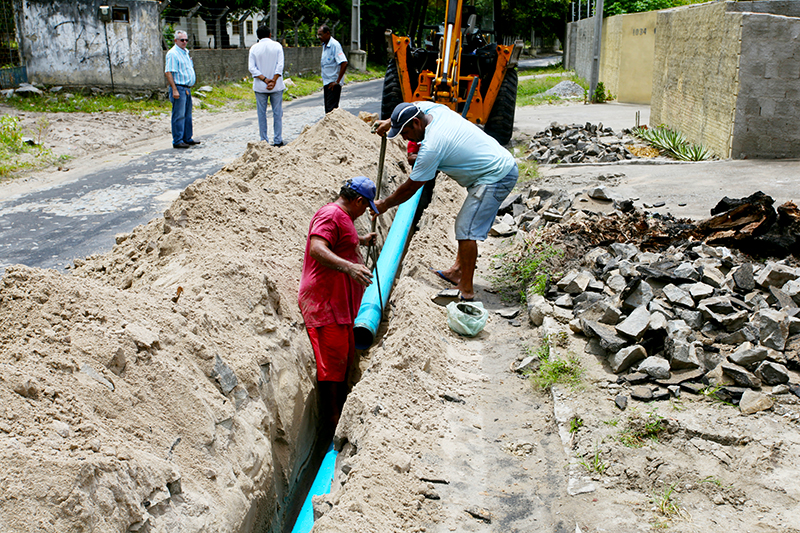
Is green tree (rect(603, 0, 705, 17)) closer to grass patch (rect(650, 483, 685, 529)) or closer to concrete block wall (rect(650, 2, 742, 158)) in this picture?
concrete block wall (rect(650, 2, 742, 158))

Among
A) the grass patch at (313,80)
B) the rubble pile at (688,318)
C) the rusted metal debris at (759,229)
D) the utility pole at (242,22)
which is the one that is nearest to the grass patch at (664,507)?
the rubble pile at (688,318)

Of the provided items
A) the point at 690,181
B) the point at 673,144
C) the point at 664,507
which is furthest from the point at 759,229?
the point at 673,144

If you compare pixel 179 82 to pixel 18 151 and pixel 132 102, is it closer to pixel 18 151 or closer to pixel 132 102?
pixel 18 151

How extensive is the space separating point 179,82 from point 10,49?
644cm

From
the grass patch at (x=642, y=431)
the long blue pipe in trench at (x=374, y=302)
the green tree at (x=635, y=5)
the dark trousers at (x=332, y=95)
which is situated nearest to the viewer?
the grass patch at (x=642, y=431)

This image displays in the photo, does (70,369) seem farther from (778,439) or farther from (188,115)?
(188,115)

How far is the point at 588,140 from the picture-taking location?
12203 mm

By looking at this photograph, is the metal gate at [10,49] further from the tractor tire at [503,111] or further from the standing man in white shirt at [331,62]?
the tractor tire at [503,111]

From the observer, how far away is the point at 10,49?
14.7m

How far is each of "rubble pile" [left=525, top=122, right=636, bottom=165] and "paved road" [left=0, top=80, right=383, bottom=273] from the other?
471cm

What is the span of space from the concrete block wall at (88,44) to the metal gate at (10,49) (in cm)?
21

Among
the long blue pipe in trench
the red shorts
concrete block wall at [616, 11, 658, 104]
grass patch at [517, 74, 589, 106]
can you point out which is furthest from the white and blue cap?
concrete block wall at [616, 11, 658, 104]

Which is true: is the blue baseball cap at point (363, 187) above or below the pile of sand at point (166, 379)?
above

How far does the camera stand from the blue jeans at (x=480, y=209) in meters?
5.88
